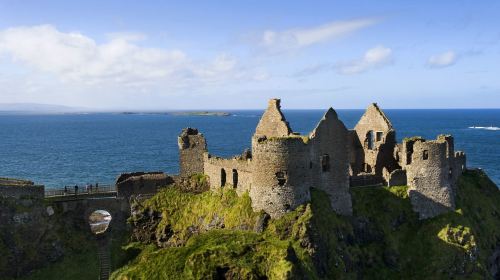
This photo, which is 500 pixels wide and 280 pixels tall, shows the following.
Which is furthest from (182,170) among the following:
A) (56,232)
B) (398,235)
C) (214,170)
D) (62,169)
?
(62,169)

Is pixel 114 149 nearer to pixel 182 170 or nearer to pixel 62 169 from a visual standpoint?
pixel 62 169

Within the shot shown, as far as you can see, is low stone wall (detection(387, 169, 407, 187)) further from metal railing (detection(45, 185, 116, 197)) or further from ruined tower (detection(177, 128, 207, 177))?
metal railing (detection(45, 185, 116, 197))

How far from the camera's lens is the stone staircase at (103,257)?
141ft

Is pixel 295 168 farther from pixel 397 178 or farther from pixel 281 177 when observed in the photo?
pixel 397 178

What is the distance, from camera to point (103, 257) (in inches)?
1756

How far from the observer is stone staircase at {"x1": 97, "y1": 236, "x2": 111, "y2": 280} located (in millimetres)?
43125

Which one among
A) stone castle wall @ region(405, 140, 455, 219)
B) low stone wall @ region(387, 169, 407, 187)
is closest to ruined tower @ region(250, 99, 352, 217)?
low stone wall @ region(387, 169, 407, 187)

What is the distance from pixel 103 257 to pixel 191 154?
12243 millimetres

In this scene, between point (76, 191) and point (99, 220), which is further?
point (99, 220)

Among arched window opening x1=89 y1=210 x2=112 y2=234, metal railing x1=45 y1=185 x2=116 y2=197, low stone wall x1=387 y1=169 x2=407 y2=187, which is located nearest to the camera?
low stone wall x1=387 y1=169 x2=407 y2=187

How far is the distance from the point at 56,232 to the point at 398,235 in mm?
28614

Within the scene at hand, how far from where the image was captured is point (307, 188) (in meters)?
39.4

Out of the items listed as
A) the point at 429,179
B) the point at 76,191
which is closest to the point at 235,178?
the point at 76,191

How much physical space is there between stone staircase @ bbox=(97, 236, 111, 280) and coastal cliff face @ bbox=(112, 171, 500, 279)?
213 centimetres
